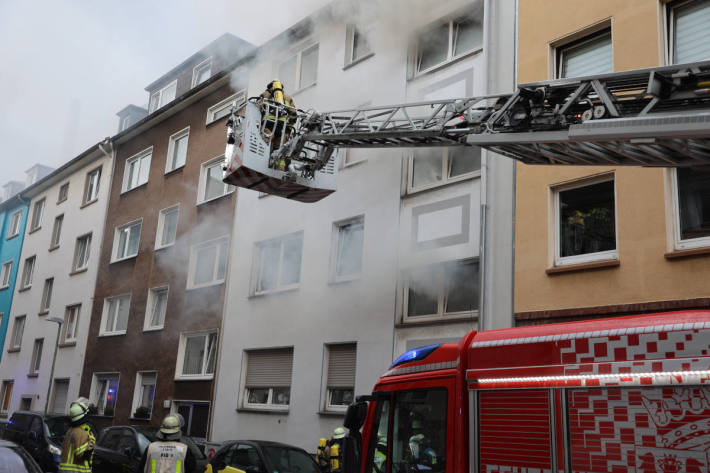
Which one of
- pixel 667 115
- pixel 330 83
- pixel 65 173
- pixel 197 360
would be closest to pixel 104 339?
pixel 197 360

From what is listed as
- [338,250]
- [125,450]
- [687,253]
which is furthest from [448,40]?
[125,450]

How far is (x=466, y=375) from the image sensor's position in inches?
188

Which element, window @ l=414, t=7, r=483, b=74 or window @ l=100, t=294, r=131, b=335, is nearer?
window @ l=414, t=7, r=483, b=74

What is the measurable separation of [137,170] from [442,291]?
14741 millimetres

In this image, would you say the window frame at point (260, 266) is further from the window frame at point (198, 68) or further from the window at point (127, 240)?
the window frame at point (198, 68)

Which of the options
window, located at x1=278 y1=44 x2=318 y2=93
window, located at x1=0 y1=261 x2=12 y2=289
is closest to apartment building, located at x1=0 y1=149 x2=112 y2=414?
window, located at x1=0 y1=261 x2=12 y2=289

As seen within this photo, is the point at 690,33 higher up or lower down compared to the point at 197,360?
higher up

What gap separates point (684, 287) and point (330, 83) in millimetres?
9285

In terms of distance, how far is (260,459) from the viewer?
920 centimetres

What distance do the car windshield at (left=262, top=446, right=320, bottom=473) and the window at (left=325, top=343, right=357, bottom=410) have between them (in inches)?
121

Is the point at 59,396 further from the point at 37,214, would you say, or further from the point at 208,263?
the point at 37,214

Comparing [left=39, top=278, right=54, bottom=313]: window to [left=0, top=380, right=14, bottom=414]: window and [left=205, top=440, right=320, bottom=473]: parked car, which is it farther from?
[left=205, top=440, right=320, bottom=473]: parked car

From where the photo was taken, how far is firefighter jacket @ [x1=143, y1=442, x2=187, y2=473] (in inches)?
250

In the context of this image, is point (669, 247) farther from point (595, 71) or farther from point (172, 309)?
point (172, 309)
